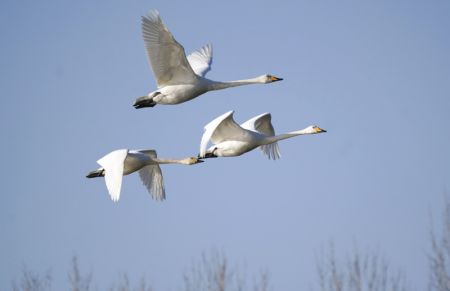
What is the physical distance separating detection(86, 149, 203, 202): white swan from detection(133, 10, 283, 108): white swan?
1.16 meters

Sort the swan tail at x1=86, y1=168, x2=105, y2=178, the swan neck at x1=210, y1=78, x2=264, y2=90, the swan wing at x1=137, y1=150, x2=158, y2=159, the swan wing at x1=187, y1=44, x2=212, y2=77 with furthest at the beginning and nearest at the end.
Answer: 1. the swan wing at x1=187, y1=44, x2=212, y2=77
2. the swan tail at x1=86, y1=168, x2=105, y2=178
3. the swan wing at x1=137, y1=150, x2=158, y2=159
4. the swan neck at x1=210, y1=78, x2=264, y2=90

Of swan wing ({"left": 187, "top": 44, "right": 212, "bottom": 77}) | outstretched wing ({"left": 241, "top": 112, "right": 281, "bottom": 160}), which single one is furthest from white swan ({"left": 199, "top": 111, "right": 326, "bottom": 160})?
swan wing ({"left": 187, "top": 44, "right": 212, "bottom": 77})

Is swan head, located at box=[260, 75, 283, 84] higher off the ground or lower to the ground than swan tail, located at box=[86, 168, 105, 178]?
higher

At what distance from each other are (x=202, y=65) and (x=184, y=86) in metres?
4.08

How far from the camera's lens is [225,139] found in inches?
848

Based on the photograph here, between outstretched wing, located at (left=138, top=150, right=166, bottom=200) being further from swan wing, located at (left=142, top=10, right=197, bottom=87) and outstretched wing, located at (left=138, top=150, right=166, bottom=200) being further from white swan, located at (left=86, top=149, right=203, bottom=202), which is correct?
swan wing, located at (left=142, top=10, right=197, bottom=87)

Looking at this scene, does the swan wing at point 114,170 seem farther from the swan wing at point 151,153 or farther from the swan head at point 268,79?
the swan head at point 268,79

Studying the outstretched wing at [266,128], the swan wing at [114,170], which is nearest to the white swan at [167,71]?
the swan wing at [114,170]

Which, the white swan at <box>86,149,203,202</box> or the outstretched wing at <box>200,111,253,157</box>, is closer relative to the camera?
the white swan at <box>86,149,203,202</box>

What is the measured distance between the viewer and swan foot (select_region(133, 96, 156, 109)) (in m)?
21.1

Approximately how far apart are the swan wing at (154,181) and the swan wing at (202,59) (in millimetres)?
2938

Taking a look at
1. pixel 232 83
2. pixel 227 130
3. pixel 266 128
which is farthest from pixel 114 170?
pixel 266 128

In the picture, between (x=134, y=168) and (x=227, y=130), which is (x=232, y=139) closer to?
(x=227, y=130)

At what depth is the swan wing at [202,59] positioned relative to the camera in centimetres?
2458
